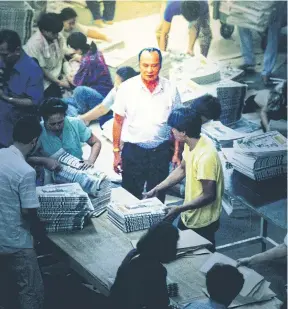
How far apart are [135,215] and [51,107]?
1.01 metres

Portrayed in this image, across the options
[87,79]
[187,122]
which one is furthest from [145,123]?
[87,79]

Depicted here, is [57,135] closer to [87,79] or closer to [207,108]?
[207,108]

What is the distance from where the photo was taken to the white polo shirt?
200 inches

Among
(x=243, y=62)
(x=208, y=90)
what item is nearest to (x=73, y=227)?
(x=208, y=90)

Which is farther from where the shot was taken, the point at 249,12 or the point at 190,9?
the point at 190,9

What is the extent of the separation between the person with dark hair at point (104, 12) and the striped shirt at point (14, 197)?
20.6 feet

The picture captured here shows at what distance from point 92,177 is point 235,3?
3.51 meters

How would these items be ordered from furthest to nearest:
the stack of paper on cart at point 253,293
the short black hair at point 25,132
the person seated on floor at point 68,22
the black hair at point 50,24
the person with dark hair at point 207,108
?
the person seated on floor at point 68,22, the black hair at point 50,24, the person with dark hair at point 207,108, the short black hair at point 25,132, the stack of paper on cart at point 253,293

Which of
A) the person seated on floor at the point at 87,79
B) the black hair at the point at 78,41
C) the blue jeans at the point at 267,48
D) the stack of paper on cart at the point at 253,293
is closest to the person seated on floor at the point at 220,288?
the stack of paper on cart at the point at 253,293

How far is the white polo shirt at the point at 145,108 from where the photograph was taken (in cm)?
508

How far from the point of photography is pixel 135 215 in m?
4.38

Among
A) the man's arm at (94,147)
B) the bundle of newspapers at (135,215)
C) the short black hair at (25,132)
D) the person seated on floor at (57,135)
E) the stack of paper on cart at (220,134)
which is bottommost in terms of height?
the bundle of newspapers at (135,215)

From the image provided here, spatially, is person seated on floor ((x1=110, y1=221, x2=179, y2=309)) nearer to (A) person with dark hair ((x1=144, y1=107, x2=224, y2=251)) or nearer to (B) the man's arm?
(A) person with dark hair ((x1=144, y1=107, x2=224, y2=251))

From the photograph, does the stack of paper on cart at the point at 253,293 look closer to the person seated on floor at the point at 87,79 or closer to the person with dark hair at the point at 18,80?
the person with dark hair at the point at 18,80
